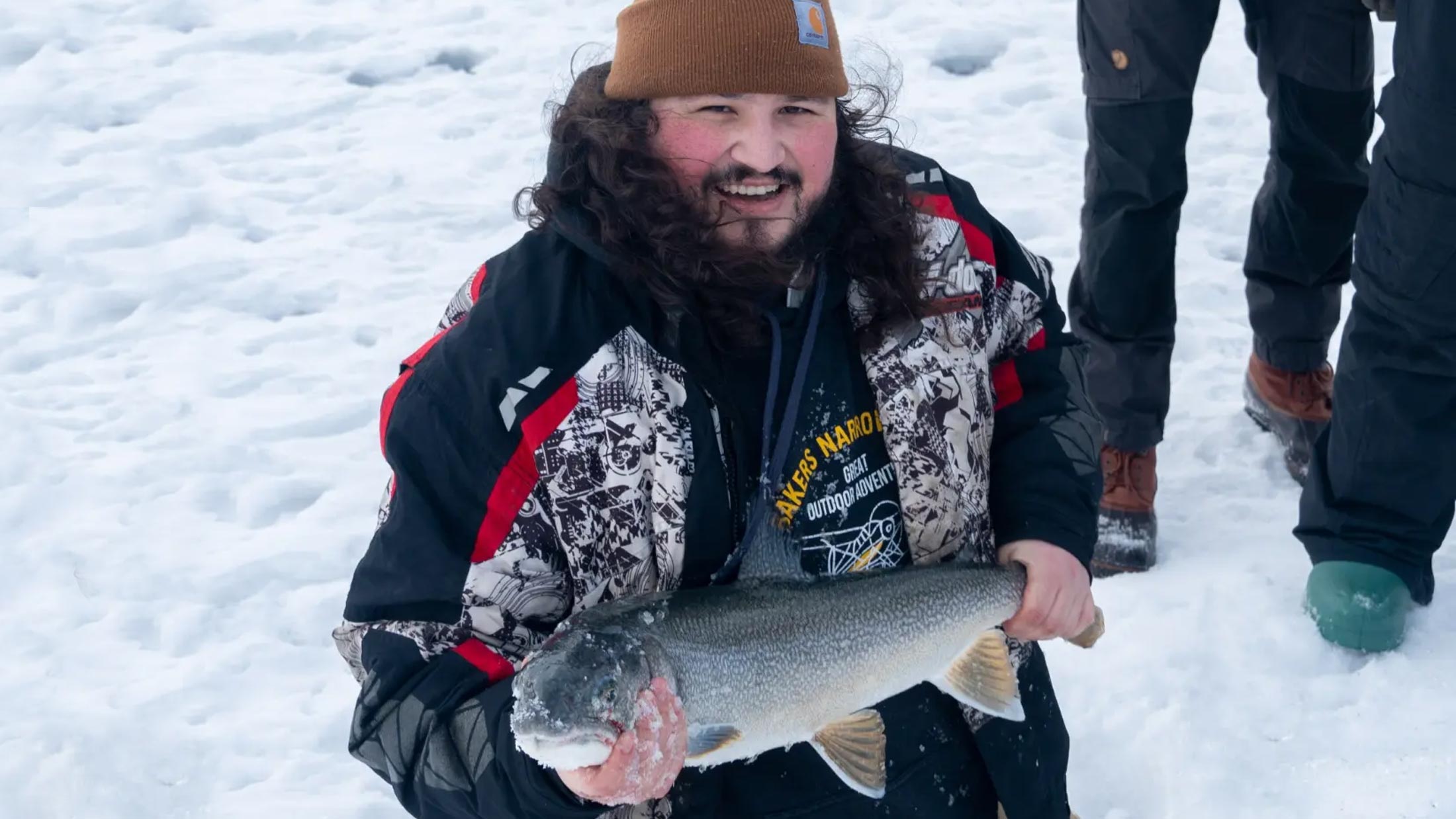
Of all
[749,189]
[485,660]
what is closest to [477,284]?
[749,189]

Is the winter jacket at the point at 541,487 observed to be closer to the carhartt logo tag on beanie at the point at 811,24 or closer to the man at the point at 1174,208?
the carhartt logo tag on beanie at the point at 811,24

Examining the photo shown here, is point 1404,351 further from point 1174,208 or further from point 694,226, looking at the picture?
point 694,226

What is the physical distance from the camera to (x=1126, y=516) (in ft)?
12.8

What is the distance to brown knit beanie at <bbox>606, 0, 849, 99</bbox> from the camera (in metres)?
2.20

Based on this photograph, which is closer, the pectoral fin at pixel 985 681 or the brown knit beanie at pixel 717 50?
the brown knit beanie at pixel 717 50

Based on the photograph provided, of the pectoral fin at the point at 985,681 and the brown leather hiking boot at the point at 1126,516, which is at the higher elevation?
the pectoral fin at the point at 985,681

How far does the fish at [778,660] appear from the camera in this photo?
5.93 feet

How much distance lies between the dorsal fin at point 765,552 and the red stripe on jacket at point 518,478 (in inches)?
14.4

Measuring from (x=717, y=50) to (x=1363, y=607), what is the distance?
230cm

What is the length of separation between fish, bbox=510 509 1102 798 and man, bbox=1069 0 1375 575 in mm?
1703

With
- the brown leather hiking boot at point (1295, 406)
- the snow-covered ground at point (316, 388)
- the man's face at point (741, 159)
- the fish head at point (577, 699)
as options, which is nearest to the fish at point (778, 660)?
the fish head at point (577, 699)

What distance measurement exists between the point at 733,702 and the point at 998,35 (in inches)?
236

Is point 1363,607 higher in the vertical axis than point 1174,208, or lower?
lower

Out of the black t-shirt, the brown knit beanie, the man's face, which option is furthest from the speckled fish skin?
the brown knit beanie
